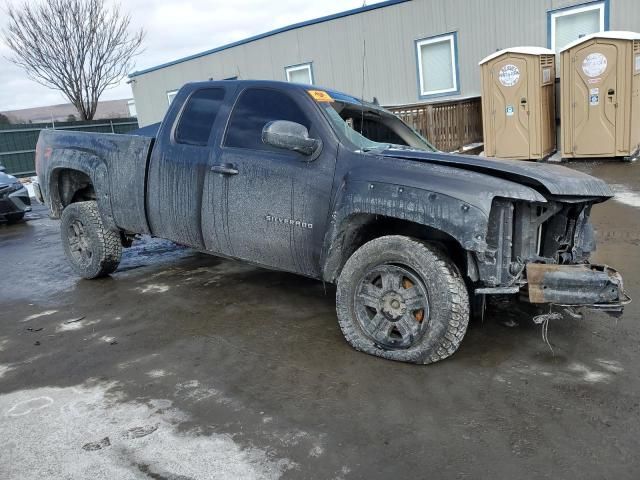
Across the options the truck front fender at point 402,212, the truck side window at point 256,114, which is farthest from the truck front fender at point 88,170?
the truck front fender at point 402,212

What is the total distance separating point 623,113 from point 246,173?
27.7 feet

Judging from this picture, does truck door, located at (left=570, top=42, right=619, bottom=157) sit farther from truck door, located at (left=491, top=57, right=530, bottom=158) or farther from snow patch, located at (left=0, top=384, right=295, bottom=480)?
snow patch, located at (left=0, top=384, right=295, bottom=480)

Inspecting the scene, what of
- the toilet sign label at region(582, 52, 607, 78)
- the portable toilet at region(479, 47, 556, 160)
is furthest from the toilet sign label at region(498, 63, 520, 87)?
the toilet sign label at region(582, 52, 607, 78)

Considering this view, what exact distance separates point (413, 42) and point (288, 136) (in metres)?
12.0

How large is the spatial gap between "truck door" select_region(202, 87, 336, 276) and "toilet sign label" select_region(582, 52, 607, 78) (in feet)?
26.3

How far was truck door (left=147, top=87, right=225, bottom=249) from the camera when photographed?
4520mm

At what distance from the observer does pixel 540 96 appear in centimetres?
1074

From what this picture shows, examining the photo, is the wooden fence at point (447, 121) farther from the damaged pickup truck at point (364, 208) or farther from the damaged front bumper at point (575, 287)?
the damaged front bumper at point (575, 287)

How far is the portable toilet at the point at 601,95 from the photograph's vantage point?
31.6 ft

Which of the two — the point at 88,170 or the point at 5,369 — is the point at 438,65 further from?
the point at 5,369

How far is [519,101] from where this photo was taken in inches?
430

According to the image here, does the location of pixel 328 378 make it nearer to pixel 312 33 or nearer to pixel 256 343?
pixel 256 343

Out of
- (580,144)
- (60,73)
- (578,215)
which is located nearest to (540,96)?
(580,144)

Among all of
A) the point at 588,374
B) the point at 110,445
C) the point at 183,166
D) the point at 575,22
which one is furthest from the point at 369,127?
the point at 575,22
